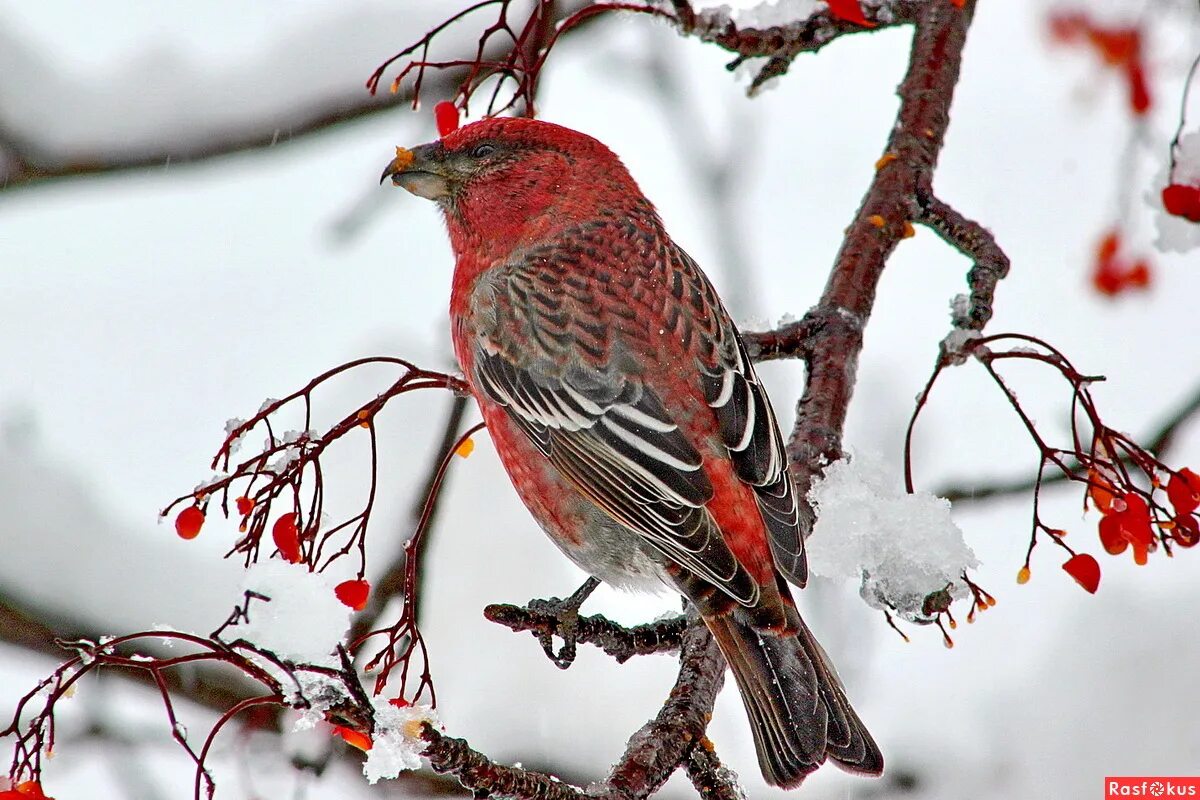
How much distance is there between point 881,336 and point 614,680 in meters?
2.54

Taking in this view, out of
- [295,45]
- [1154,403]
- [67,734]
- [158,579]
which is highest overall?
[295,45]

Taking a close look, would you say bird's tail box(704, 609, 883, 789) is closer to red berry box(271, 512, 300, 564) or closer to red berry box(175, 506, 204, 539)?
red berry box(271, 512, 300, 564)

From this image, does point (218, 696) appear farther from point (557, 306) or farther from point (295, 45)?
point (295, 45)

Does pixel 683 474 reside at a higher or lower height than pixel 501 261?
lower

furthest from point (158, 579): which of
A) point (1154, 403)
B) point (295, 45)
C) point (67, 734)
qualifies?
point (1154, 403)

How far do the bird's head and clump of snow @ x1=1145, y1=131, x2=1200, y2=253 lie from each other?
1888mm

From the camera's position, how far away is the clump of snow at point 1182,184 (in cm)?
397

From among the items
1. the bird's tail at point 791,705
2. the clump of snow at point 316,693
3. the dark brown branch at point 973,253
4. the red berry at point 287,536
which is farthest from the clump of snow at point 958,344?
the clump of snow at point 316,693

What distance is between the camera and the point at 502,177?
3.97 m

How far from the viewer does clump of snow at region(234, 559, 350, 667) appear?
70.1 inches

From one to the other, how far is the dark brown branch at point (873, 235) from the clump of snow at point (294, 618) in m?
1.75

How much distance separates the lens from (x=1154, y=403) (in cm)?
585

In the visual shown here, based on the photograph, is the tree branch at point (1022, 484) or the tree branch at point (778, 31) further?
the tree branch at point (1022, 484)

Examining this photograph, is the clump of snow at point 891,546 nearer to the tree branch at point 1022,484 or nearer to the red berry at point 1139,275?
the tree branch at point 1022,484
